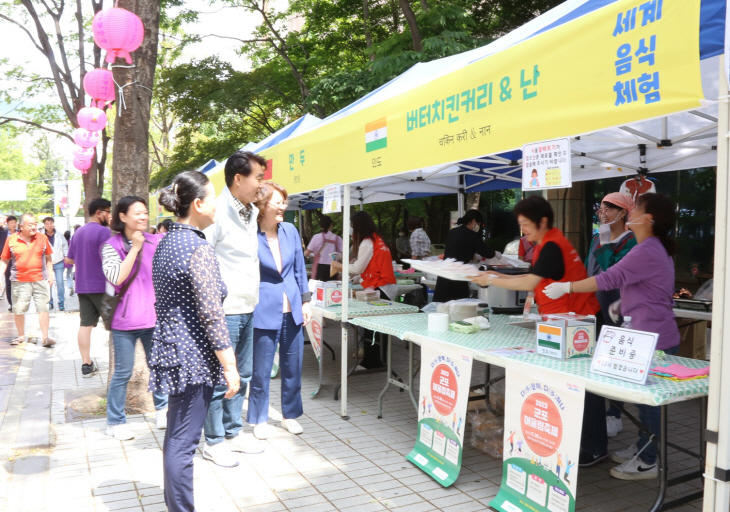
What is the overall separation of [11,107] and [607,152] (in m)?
17.1

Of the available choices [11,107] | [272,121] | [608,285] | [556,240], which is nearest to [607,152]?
[556,240]

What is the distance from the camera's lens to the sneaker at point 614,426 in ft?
14.6

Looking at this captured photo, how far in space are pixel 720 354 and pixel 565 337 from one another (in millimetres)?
994

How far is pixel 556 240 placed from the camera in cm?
372

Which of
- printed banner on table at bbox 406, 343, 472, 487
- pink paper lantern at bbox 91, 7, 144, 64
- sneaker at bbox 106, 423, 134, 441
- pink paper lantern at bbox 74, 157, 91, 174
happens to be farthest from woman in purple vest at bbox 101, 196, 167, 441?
pink paper lantern at bbox 74, 157, 91, 174

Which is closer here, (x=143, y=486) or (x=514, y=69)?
(x=514, y=69)

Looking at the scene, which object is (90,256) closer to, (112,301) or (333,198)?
(112,301)

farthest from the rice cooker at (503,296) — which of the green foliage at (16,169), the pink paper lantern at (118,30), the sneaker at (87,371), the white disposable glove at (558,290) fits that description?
the green foliage at (16,169)

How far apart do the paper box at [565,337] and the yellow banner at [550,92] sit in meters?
1.02

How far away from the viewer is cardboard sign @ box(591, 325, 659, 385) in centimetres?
262

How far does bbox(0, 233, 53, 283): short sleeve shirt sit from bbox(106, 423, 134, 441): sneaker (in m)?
4.39

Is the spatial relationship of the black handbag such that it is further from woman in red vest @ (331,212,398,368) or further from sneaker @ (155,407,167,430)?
woman in red vest @ (331,212,398,368)

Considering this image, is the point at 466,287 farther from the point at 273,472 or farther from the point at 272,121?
the point at 272,121

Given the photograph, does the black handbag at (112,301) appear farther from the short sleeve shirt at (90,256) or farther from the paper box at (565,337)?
the paper box at (565,337)
